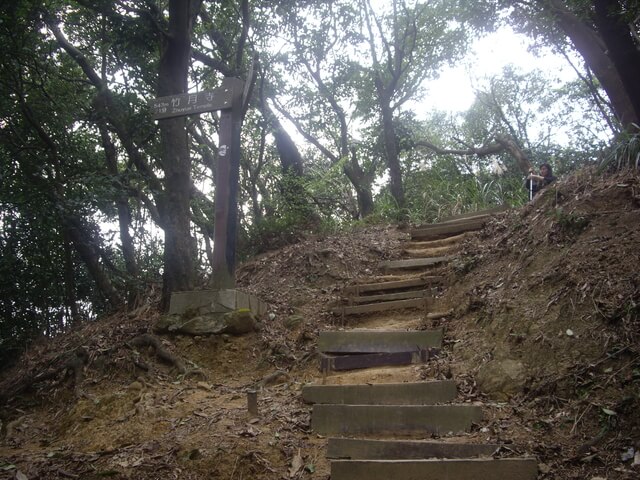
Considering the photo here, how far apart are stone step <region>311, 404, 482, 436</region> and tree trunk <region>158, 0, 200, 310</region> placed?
3.11 metres

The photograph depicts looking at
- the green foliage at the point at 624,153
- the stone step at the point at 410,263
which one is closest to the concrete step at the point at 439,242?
the stone step at the point at 410,263

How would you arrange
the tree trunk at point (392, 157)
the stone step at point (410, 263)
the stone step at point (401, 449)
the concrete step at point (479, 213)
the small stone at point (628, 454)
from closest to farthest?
the small stone at point (628, 454) < the stone step at point (401, 449) < the stone step at point (410, 263) < the concrete step at point (479, 213) < the tree trunk at point (392, 157)

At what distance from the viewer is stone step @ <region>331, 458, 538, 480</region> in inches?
121

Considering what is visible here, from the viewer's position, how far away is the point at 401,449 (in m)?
3.51

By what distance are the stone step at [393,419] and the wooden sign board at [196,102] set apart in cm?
397

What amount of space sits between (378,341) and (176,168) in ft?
11.6

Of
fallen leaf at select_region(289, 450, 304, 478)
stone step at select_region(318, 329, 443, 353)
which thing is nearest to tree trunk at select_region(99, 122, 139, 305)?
stone step at select_region(318, 329, 443, 353)

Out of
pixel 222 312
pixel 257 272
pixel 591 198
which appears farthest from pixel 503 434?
pixel 257 272

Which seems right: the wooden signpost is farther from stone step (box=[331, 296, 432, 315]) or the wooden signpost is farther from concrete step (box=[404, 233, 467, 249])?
concrete step (box=[404, 233, 467, 249])

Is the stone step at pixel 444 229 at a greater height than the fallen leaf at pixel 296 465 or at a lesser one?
greater

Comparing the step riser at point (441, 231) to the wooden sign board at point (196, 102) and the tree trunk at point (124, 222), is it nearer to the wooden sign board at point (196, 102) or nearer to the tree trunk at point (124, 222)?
the wooden sign board at point (196, 102)

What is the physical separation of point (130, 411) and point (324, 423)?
1771 millimetres

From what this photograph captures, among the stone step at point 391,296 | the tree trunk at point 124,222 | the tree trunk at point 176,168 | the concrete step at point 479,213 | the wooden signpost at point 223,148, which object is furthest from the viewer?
the concrete step at point 479,213

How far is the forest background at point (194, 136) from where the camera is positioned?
703cm
